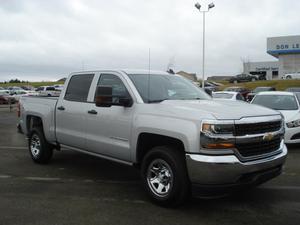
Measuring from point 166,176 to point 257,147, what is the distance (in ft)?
4.10

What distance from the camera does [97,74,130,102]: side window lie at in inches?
249

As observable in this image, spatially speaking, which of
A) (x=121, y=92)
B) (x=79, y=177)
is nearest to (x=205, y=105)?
(x=121, y=92)

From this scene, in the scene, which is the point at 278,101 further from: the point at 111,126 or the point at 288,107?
the point at 111,126

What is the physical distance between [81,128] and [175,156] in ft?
7.56

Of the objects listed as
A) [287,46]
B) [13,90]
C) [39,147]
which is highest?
[287,46]

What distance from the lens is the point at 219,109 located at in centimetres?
530

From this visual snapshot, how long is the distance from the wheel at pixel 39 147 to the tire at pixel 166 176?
3249 millimetres

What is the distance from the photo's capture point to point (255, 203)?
573cm

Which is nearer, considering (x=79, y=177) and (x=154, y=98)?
(x=154, y=98)

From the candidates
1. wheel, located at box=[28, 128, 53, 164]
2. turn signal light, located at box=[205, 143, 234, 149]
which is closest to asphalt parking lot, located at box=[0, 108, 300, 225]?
wheel, located at box=[28, 128, 53, 164]

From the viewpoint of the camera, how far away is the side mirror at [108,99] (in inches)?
236

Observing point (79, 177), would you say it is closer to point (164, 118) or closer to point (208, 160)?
point (164, 118)

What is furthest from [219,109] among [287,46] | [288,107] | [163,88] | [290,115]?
[287,46]

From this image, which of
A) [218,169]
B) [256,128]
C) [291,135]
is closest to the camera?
[218,169]
